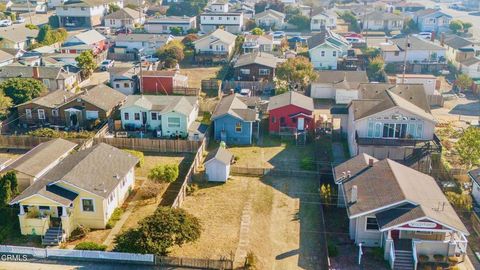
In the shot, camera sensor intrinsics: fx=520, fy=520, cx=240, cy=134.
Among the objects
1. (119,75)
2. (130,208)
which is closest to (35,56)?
(119,75)

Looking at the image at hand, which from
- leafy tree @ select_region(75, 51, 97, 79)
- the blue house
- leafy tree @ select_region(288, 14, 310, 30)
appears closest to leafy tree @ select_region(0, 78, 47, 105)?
leafy tree @ select_region(75, 51, 97, 79)

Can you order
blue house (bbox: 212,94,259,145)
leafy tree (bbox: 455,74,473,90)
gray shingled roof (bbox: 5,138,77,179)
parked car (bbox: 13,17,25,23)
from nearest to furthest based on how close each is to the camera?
gray shingled roof (bbox: 5,138,77,179), blue house (bbox: 212,94,259,145), leafy tree (bbox: 455,74,473,90), parked car (bbox: 13,17,25,23)

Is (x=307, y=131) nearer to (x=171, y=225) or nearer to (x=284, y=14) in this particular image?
(x=171, y=225)

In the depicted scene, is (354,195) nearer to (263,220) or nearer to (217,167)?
(263,220)

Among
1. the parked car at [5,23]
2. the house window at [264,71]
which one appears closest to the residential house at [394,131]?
the house window at [264,71]

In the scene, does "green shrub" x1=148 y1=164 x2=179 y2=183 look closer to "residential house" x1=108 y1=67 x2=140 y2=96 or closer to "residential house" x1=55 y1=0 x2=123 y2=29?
"residential house" x1=108 y1=67 x2=140 y2=96

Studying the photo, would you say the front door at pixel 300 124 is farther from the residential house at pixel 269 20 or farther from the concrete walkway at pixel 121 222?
the residential house at pixel 269 20

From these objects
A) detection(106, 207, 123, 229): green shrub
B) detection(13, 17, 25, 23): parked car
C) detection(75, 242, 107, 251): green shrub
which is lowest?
detection(106, 207, 123, 229): green shrub
